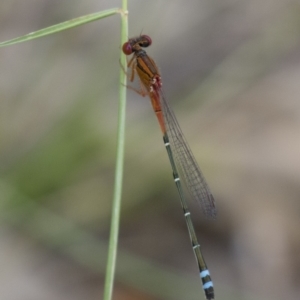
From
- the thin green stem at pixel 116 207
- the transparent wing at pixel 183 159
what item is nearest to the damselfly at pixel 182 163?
the transparent wing at pixel 183 159

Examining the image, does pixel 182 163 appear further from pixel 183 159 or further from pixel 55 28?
pixel 55 28

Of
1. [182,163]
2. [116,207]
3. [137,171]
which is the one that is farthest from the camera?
[137,171]

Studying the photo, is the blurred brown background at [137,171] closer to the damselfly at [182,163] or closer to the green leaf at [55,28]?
the damselfly at [182,163]

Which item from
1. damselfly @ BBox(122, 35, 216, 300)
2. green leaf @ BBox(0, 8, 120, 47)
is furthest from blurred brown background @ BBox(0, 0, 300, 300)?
green leaf @ BBox(0, 8, 120, 47)

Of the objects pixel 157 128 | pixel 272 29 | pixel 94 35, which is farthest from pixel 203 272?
pixel 94 35

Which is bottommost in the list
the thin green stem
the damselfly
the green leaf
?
the thin green stem

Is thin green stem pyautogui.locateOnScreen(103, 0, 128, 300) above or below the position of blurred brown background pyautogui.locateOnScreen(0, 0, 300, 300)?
below

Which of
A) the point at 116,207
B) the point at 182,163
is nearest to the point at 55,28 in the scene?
the point at 116,207

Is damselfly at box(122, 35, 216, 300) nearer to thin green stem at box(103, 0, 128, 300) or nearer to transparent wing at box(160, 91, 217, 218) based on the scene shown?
transparent wing at box(160, 91, 217, 218)

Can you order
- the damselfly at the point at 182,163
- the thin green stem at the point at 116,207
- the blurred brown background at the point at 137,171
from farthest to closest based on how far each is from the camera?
the blurred brown background at the point at 137,171
the damselfly at the point at 182,163
the thin green stem at the point at 116,207
